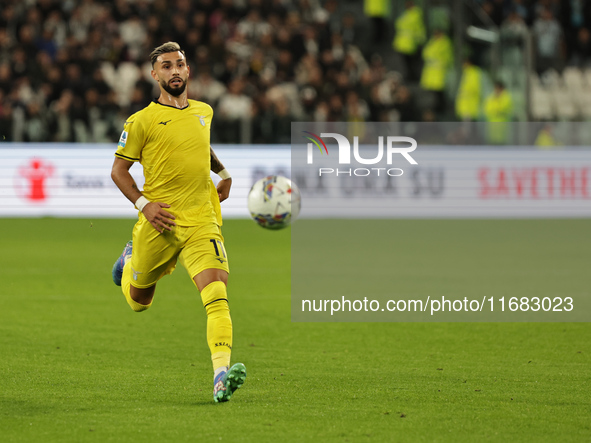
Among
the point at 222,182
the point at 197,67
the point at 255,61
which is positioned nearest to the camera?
the point at 222,182

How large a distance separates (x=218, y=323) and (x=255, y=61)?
1578cm

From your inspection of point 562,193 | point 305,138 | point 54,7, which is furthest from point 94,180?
point 562,193

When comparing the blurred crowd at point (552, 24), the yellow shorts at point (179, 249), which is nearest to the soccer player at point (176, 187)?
the yellow shorts at point (179, 249)

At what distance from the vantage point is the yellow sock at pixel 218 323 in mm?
5855

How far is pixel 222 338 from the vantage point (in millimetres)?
5879

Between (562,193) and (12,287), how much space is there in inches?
437

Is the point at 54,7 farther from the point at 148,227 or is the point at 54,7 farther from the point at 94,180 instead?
the point at 148,227

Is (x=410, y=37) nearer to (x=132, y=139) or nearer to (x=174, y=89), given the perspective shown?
(x=174, y=89)

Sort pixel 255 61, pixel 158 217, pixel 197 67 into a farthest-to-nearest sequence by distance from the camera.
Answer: pixel 255 61 → pixel 197 67 → pixel 158 217

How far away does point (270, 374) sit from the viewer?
6.82 metres

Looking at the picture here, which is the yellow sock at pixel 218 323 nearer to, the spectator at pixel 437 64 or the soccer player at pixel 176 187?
the soccer player at pixel 176 187

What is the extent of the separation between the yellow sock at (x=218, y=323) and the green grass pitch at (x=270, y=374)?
33cm

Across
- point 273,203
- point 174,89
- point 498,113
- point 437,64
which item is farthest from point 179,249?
point 437,64

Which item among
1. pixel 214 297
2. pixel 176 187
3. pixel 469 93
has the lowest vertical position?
pixel 469 93
